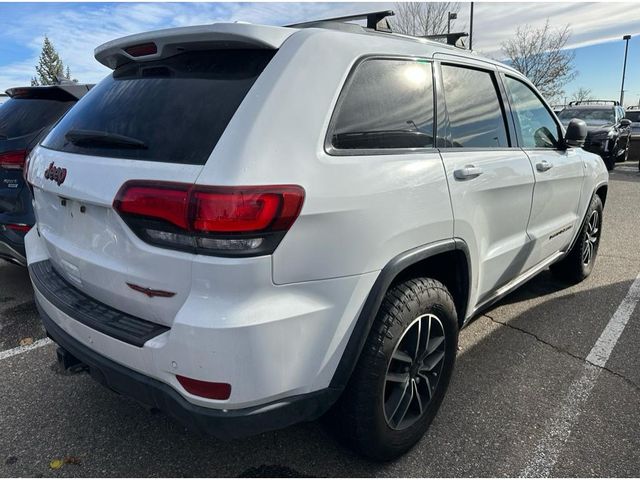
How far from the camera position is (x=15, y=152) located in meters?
3.91

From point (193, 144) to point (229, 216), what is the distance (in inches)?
13.5

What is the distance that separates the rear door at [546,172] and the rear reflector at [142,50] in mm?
2233

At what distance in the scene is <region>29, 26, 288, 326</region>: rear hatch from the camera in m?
1.73

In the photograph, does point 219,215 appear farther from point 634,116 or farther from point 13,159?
point 634,116

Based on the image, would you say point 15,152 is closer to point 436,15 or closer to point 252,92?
point 252,92

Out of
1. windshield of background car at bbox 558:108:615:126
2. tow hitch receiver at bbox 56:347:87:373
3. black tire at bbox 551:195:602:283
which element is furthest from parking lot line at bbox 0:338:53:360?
windshield of background car at bbox 558:108:615:126

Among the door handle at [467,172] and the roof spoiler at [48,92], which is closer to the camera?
the door handle at [467,172]

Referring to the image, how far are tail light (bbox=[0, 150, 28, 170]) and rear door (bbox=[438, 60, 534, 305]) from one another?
327 centimetres

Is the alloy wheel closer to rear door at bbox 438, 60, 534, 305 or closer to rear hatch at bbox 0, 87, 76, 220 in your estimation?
rear door at bbox 438, 60, 534, 305

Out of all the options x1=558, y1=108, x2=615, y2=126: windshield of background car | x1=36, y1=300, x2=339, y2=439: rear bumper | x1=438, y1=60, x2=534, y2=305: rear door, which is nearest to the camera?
x1=36, y1=300, x2=339, y2=439: rear bumper

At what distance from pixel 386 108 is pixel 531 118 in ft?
6.09

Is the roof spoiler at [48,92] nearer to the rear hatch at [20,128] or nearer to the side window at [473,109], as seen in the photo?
the rear hatch at [20,128]

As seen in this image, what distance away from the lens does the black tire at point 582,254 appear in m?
4.41

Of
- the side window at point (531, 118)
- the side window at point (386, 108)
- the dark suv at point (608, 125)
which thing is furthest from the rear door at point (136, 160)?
the dark suv at point (608, 125)
